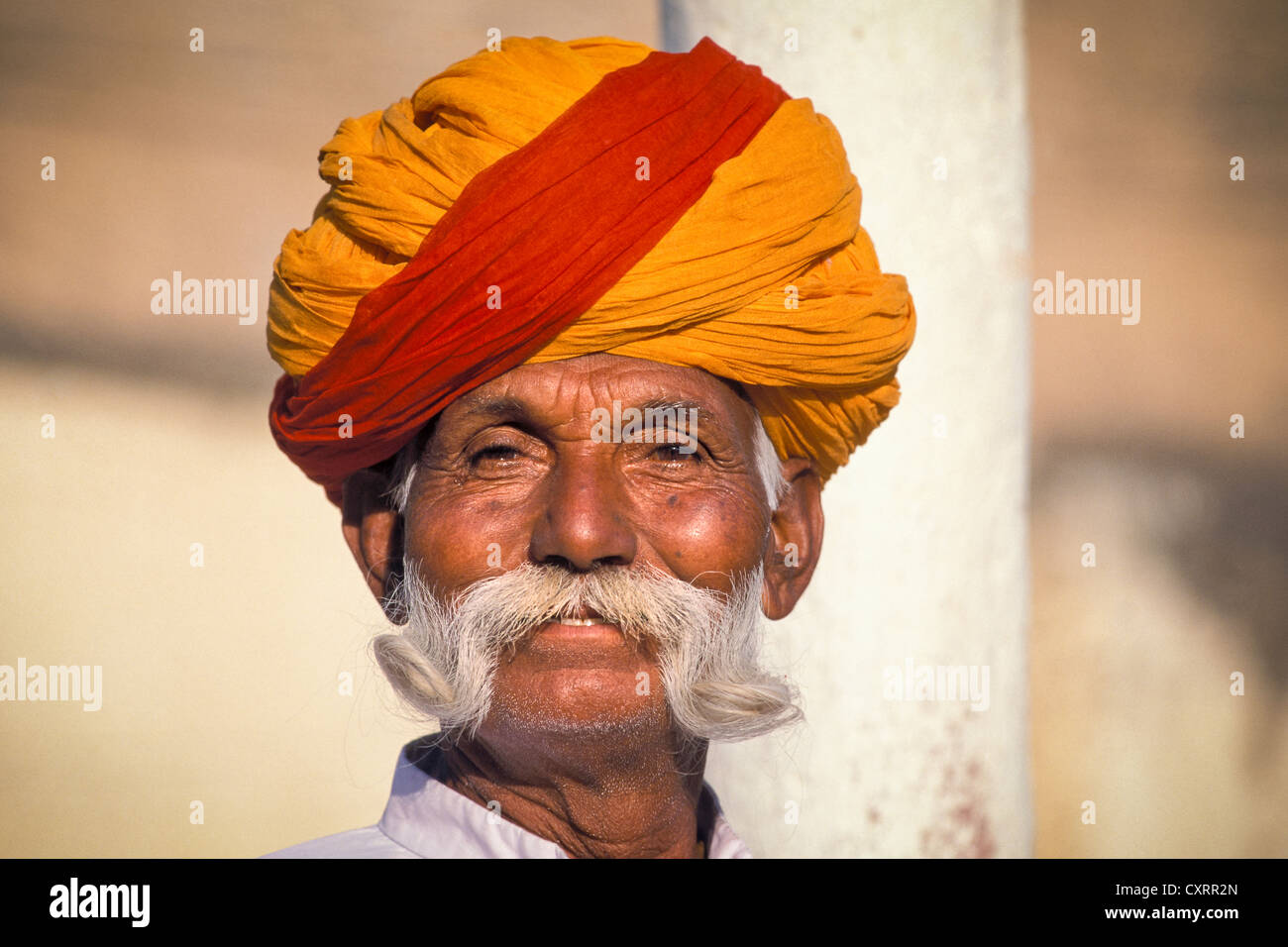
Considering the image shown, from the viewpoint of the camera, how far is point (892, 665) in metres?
3.38

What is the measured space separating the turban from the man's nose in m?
0.19

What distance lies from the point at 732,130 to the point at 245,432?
7.98 feet

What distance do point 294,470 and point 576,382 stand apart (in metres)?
2.26

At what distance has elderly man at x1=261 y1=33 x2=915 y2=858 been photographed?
2.00 meters

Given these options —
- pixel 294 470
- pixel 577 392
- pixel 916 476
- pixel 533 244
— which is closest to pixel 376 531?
pixel 577 392

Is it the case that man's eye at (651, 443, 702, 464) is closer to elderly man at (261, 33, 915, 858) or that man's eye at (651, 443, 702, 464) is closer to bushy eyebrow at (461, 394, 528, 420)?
elderly man at (261, 33, 915, 858)

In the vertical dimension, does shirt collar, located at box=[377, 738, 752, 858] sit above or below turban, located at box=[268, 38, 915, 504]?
below

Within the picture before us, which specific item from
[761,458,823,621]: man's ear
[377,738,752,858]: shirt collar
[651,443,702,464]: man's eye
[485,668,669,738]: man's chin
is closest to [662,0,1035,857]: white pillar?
[761,458,823,621]: man's ear

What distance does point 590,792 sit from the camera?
2.16m

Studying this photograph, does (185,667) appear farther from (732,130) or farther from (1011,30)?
(1011,30)

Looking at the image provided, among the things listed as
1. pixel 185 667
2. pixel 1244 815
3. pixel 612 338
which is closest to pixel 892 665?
pixel 1244 815

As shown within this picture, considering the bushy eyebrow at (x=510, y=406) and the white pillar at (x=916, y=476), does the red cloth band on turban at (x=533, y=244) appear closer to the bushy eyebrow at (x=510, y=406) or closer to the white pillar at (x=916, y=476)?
the bushy eyebrow at (x=510, y=406)

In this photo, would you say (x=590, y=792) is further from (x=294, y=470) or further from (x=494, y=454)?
(x=294, y=470)

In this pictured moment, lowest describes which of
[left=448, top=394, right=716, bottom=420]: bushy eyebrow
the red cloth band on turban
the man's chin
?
the man's chin
